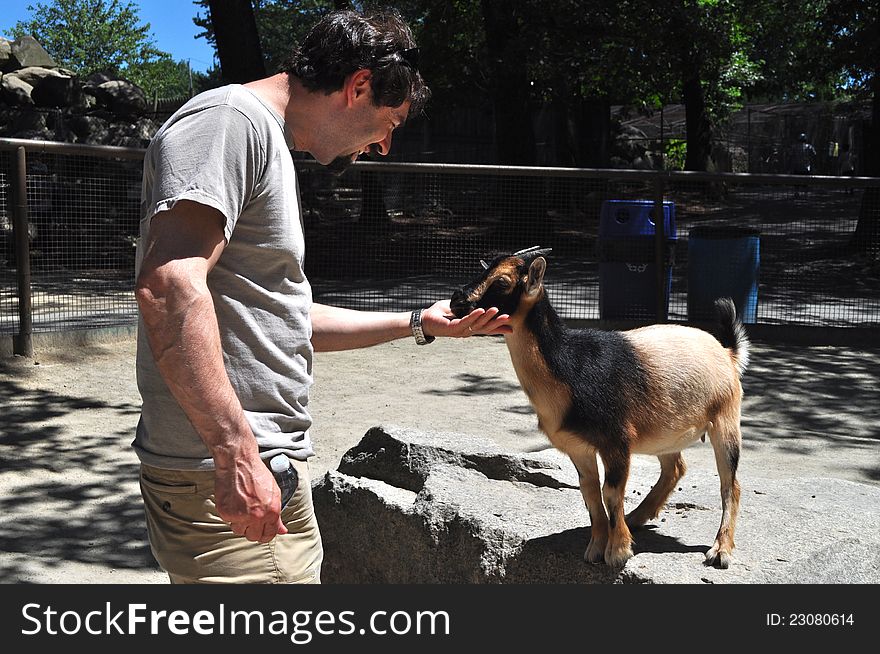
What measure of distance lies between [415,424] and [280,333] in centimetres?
498

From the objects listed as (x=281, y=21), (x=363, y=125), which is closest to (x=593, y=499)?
(x=363, y=125)

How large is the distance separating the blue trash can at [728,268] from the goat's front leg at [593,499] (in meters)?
6.99

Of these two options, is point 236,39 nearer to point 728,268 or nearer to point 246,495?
point 728,268

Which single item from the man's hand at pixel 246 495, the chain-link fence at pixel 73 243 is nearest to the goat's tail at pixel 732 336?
the man's hand at pixel 246 495

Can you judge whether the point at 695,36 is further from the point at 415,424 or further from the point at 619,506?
the point at 619,506

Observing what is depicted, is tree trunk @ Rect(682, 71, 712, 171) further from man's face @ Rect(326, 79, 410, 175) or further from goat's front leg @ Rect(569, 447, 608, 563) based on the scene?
man's face @ Rect(326, 79, 410, 175)

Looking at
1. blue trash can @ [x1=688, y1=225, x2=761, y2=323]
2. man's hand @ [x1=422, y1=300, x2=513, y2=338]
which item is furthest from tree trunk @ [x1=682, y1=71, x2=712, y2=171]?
man's hand @ [x1=422, y1=300, x2=513, y2=338]

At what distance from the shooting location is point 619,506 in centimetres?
344

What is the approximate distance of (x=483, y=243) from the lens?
11422mm

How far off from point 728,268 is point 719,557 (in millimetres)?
7092

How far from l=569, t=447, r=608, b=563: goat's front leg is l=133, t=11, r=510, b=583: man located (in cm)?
126

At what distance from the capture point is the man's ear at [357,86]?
2254mm

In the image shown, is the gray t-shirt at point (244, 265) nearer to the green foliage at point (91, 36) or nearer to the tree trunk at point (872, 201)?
the tree trunk at point (872, 201)

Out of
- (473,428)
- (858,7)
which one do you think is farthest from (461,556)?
(858,7)
